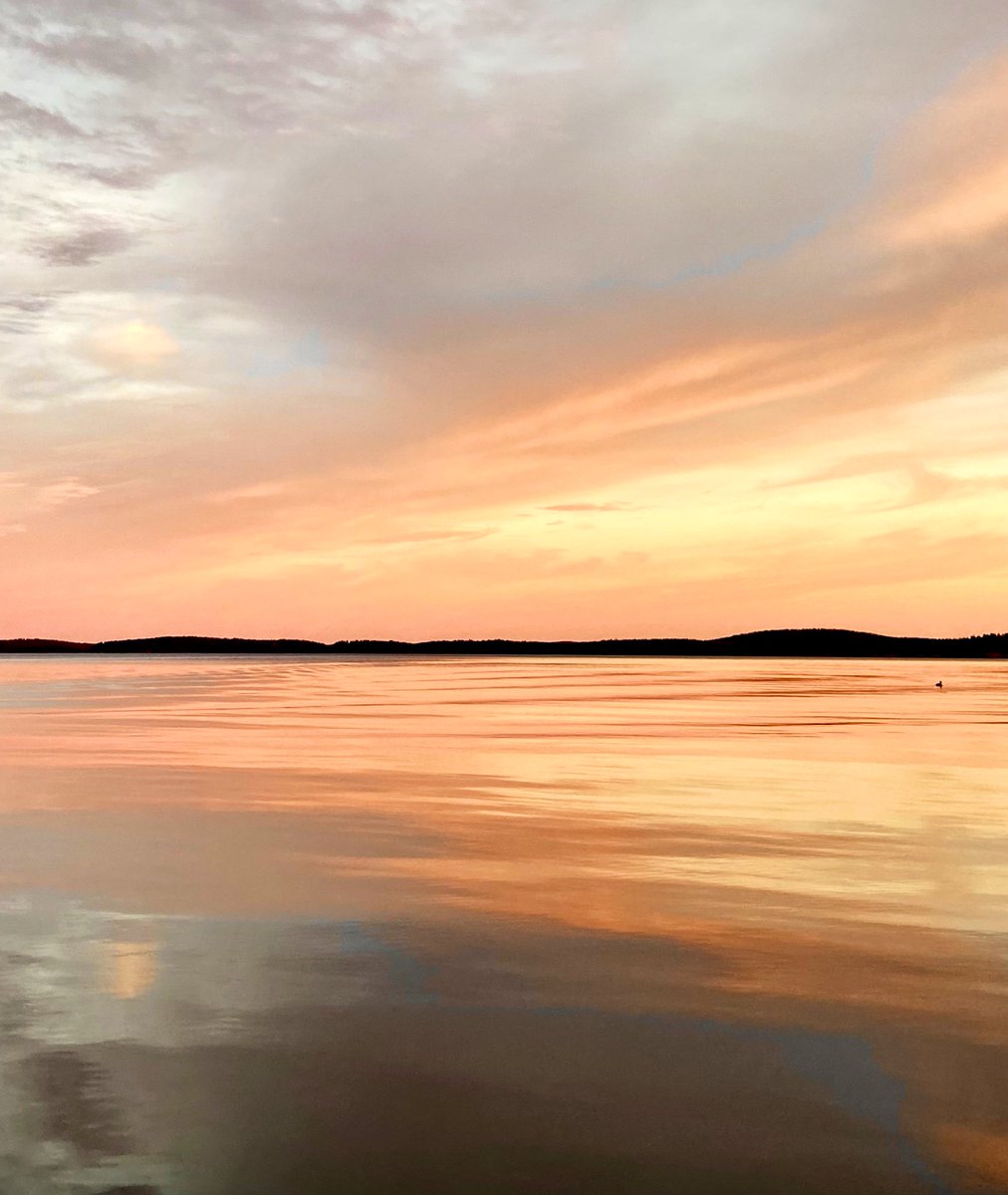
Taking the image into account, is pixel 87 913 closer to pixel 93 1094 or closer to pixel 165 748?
pixel 93 1094

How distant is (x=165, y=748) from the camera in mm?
23969

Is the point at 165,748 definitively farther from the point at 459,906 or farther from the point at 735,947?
the point at 735,947

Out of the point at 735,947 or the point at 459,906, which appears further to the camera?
the point at 459,906

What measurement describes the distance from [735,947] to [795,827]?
5.61 m

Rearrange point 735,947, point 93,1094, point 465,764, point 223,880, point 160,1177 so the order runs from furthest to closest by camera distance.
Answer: point 465,764 < point 223,880 < point 735,947 < point 93,1094 < point 160,1177

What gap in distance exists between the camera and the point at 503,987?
7.70m

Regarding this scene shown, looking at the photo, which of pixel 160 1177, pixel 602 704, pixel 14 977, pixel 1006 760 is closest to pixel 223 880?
pixel 14 977

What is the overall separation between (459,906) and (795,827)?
5.38 meters

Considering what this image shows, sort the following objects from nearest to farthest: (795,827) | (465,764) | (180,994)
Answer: (180,994), (795,827), (465,764)

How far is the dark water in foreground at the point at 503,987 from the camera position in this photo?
5207 mm

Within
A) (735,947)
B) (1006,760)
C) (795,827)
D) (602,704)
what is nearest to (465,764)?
(795,827)

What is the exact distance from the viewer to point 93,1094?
5.76 meters

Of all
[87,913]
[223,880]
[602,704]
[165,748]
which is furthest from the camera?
[602,704]

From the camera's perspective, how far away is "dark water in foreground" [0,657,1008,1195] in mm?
5207
